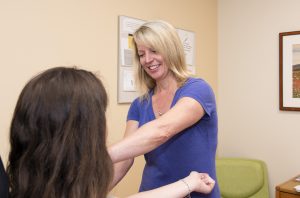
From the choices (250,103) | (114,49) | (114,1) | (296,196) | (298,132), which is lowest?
(296,196)

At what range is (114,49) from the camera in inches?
91.1

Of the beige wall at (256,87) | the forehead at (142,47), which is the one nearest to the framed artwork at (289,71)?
the beige wall at (256,87)

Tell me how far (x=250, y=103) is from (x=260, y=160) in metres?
0.52

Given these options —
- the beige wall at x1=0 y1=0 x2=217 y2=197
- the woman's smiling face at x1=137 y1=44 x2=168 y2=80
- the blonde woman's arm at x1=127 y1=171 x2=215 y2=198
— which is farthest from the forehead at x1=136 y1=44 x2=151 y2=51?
the beige wall at x1=0 y1=0 x2=217 y2=197

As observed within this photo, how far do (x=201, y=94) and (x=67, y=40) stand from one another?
1.04 metres

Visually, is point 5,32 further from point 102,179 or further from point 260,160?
point 260,160

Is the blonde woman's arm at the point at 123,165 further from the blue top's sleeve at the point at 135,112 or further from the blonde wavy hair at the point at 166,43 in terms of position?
the blonde wavy hair at the point at 166,43

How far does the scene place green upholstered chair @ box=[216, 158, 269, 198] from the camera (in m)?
2.83

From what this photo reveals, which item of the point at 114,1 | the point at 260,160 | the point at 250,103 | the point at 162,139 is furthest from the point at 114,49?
the point at 260,160

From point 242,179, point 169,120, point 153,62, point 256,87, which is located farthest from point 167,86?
point 256,87

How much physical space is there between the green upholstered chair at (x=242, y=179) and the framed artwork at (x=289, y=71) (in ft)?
1.89

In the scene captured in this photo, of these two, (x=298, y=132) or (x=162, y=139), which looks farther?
(x=298, y=132)

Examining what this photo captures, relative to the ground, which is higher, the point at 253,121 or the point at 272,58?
the point at 272,58

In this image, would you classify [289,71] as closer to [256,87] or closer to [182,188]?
[256,87]
